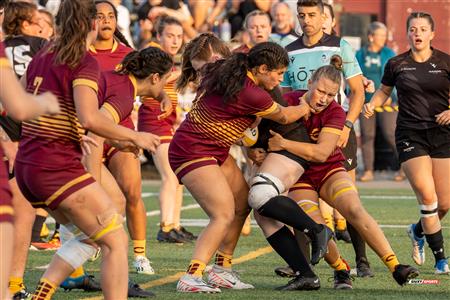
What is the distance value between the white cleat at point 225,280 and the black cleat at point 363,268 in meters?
1.19

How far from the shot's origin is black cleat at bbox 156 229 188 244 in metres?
12.1

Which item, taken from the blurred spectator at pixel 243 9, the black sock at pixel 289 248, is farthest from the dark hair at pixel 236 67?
the blurred spectator at pixel 243 9

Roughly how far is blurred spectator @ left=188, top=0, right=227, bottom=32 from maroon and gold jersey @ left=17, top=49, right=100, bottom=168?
1407 cm

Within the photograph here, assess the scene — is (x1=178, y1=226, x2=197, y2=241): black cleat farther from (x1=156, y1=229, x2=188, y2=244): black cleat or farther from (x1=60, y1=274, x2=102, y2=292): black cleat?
(x1=60, y1=274, x2=102, y2=292): black cleat

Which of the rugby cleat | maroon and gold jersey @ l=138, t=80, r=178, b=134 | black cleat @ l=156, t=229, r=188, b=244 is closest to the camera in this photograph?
the rugby cleat

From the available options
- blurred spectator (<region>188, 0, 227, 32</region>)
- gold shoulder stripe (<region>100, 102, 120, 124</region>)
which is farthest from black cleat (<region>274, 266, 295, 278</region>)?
blurred spectator (<region>188, 0, 227, 32</region>)

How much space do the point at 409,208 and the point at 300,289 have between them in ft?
24.2

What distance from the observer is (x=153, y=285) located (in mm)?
8992

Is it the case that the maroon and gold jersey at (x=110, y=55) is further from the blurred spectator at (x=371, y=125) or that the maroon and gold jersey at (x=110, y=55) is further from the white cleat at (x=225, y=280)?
the blurred spectator at (x=371, y=125)

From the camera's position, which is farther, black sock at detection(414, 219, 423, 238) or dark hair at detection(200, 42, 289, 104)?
black sock at detection(414, 219, 423, 238)

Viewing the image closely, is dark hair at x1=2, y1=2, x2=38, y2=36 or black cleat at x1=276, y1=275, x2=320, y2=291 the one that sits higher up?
dark hair at x1=2, y1=2, x2=38, y2=36

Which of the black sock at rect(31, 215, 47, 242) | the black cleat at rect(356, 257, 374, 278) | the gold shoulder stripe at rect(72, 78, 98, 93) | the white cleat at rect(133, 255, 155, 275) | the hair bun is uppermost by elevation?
the gold shoulder stripe at rect(72, 78, 98, 93)

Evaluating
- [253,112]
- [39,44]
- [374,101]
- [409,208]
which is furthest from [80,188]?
[409,208]

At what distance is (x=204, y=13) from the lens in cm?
2097
